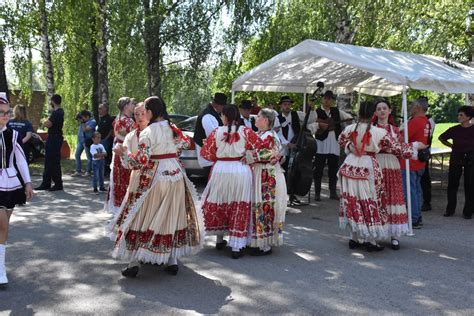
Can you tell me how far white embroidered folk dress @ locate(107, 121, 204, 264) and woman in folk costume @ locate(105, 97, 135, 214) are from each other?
5.92ft

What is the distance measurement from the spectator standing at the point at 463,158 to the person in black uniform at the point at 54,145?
6899 millimetres

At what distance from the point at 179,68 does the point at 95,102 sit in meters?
2.99

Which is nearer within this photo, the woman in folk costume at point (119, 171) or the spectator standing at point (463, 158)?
the woman in folk costume at point (119, 171)

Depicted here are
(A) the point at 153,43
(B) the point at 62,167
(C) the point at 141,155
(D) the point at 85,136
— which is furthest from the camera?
(A) the point at 153,43

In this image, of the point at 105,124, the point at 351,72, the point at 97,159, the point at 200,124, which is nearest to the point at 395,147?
the point at 200,124

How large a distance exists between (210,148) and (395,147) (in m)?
→ 2.11

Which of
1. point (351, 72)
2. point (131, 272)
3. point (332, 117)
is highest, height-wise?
point (351, 72)

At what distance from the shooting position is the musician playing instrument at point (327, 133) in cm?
991

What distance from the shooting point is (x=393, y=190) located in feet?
22.0

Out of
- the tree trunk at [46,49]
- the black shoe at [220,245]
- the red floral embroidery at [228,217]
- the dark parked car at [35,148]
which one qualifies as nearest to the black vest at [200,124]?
the red floral embroidery at [228,217]

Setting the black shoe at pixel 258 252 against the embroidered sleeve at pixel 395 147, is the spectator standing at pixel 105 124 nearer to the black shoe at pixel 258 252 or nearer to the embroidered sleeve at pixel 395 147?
the black shoe at pixel 258 252

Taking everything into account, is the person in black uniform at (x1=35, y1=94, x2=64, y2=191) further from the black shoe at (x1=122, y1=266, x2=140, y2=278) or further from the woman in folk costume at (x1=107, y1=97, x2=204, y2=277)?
the black shoe at (x1=122, y1=266, x2=140, y2=278)

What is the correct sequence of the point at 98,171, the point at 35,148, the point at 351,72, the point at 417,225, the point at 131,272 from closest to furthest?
the point at 131,272
the point at 417,225
the point at 98,171
the point at 351,72
the point at 35,148

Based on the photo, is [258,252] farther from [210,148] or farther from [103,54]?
[103,54]
